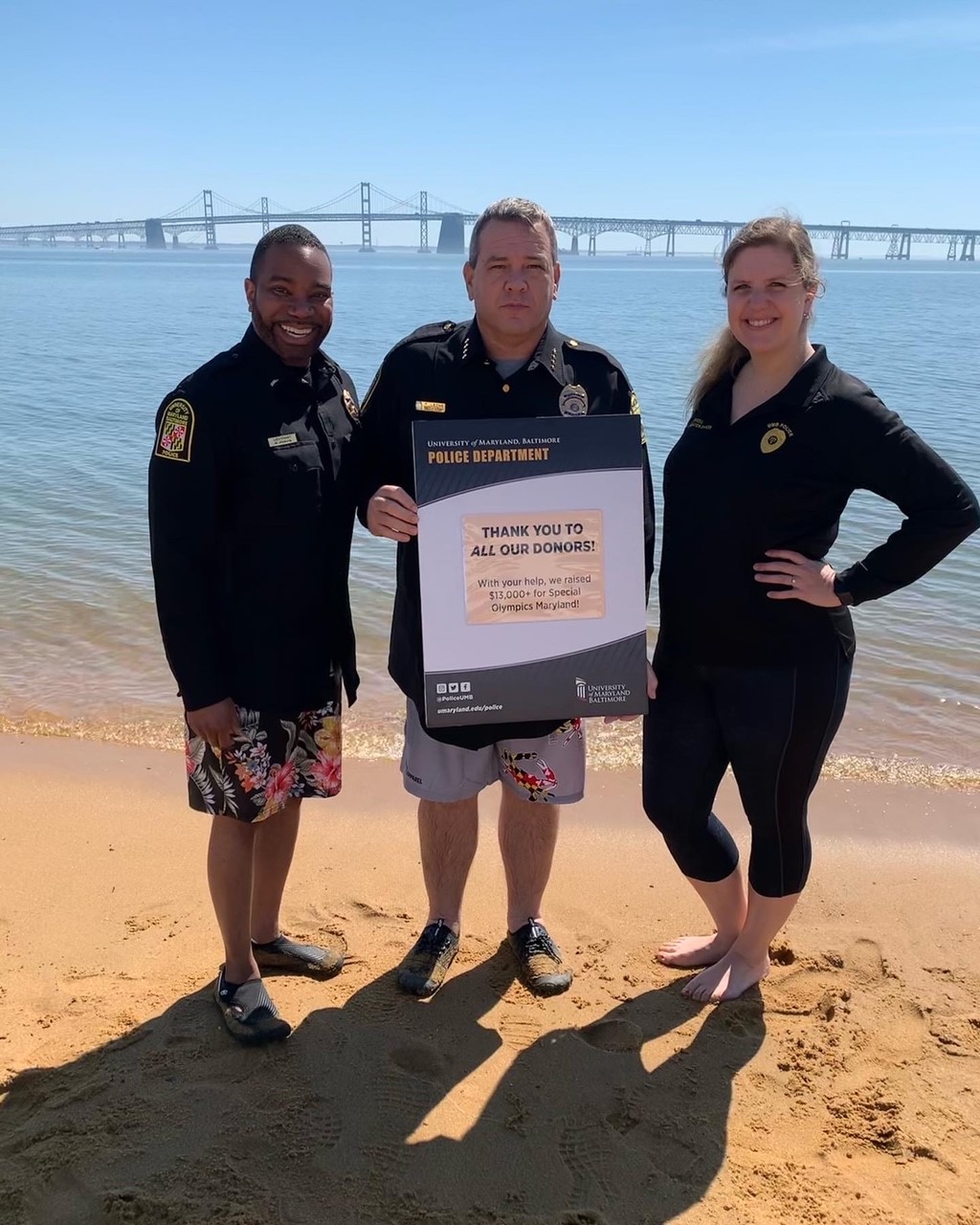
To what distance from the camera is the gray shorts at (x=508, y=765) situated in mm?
3055

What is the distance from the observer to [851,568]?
2.67 metres

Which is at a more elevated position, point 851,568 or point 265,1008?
point 851,568

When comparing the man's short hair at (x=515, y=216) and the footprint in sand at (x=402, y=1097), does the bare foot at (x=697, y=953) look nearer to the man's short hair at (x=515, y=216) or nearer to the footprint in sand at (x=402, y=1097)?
the footprint in sand at (x=402, y=1097)

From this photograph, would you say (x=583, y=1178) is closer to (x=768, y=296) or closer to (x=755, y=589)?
(x=755, y=589)

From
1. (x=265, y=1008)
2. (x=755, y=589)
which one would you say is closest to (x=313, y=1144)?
(x=265, y=1008)

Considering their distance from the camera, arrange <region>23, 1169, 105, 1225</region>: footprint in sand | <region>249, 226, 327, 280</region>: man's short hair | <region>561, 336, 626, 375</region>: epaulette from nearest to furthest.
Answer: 1. <region>23, 1169, 105, 1225</region>: footprint in sand
2. <region>249, 226, 327, 280</region>: man's short hair
3. <region>561, 336, 626, 375</region>: epaulette

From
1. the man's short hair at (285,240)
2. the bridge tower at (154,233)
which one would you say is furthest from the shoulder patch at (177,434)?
the bridge tower at (154,233)

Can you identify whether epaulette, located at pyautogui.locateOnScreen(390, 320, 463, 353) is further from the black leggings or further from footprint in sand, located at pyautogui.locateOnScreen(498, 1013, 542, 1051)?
footprint in sand, located at pyautogui.locateOnScreen(498, 1013, 542, 1051)

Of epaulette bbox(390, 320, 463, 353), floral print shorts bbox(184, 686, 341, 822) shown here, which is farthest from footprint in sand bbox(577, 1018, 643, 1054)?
epaulette bbox(390, 320, 463, 353)

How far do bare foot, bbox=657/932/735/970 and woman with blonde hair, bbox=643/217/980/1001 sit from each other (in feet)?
1.38

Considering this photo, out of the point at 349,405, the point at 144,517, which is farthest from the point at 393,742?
the point at 144,517

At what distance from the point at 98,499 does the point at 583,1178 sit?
978 cm

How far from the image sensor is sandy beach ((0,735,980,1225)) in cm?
231

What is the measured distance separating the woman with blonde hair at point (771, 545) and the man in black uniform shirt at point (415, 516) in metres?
Answer: 0.20
